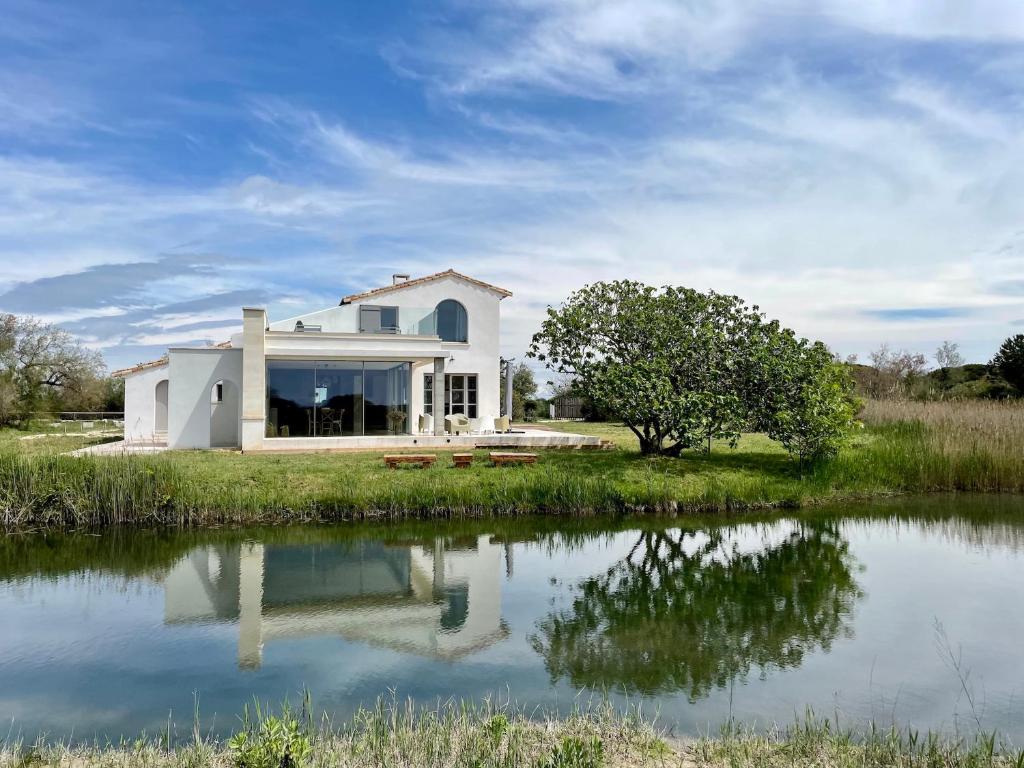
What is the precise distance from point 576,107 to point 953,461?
1295cm

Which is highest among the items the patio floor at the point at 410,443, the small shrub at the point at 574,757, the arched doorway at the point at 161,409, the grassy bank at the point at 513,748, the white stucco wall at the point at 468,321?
the white stucco wall at the point at 468,321

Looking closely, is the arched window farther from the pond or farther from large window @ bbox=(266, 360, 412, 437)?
the pond

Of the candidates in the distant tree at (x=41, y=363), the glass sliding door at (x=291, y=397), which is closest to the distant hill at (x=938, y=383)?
the glass sliding door at (x=291, y=397)

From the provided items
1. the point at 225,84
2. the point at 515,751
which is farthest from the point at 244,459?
the point at 515,751

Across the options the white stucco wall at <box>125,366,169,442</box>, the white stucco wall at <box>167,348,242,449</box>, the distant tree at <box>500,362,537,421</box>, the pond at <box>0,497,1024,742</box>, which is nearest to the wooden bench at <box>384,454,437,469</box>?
the pond at <box>0,497,1024,742</box>

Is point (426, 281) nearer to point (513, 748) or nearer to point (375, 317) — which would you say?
point (375, 317)

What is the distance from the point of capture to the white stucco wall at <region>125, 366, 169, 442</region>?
80.5 ft

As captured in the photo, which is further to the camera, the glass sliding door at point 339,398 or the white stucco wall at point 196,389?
the glass sliding door at point 339,398

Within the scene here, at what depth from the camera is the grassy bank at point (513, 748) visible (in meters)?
4.54

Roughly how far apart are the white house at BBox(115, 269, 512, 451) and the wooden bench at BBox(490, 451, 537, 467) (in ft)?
16.2

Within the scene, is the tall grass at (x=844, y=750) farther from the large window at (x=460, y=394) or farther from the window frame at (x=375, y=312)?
the large window at (x=460, y=394)

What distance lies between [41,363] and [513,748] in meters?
38.8

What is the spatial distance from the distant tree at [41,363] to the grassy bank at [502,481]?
2022 cm

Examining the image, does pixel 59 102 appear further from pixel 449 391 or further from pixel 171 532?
pixel 449 391
